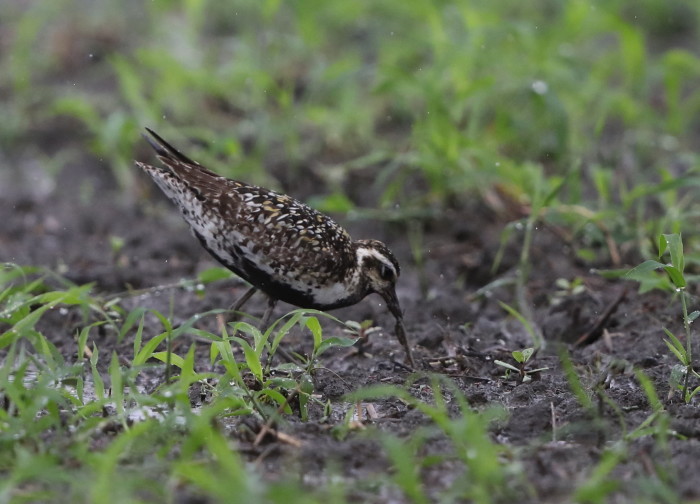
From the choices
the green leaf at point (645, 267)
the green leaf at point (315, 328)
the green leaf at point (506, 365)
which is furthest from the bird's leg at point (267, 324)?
the green leaf at point (645, 267)

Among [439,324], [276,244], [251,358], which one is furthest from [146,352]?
[439,324]

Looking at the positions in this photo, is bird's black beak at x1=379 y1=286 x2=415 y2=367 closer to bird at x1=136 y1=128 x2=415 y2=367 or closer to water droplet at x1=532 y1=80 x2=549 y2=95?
bird at x1=136 y1=128 x2=415 y2=367

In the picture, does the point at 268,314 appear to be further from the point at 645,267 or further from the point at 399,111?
the point at 399,111

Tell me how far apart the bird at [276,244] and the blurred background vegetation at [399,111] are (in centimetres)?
118

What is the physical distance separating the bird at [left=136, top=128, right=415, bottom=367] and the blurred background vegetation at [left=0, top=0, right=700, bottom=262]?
118cm

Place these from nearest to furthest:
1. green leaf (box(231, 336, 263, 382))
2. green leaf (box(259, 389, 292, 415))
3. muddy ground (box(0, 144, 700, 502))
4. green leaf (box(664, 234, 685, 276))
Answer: muddy ground (box(0, 144, 700, 502)) → green leaf (box(259, 389, 292, 415)) → green leaf (box(231, 336, 263, 382)) → green leaf (box(664, 234, 685, 276))

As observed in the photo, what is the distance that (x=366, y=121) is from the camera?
372 inches

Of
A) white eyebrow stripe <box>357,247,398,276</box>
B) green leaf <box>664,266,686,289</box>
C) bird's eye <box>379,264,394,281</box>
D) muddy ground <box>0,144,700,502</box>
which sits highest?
green leaf <box>664,266,686,289</box>

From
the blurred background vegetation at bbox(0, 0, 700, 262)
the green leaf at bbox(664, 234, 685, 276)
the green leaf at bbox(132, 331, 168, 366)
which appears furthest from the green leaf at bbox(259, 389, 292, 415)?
the blurred background vegetation at bbox(0, 0, 700, 262)

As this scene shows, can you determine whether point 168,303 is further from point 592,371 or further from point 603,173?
point 603,173

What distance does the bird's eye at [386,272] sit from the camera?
6320 millimetres

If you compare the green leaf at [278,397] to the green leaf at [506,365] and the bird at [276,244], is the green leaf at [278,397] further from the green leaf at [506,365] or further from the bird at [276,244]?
the green leaf at [506,365]

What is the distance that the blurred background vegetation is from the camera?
789 cm

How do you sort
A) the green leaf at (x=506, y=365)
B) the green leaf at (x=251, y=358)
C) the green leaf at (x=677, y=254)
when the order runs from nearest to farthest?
the green leaf at (x=251, y=358) < the green leaf at (x=677, y=254) < the green leaf at (x=506, y=365)
